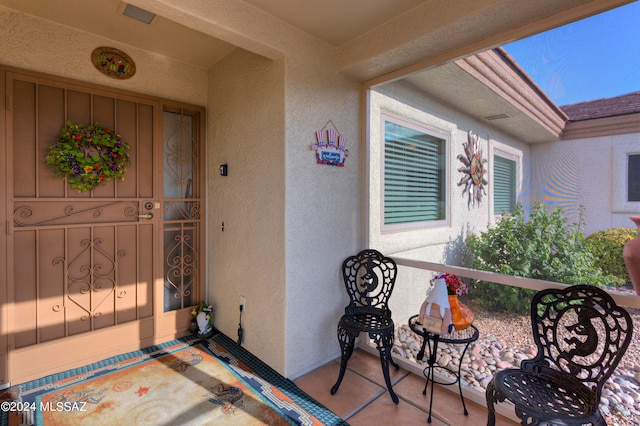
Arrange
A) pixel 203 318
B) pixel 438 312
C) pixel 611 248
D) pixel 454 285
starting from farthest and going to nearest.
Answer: pixel 203 318, pixel 454 285, pixel 438 312, pixel 611 248

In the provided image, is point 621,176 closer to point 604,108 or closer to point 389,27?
point 604,108

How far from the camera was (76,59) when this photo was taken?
2.64 metres

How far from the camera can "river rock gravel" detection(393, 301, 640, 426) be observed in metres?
1.69

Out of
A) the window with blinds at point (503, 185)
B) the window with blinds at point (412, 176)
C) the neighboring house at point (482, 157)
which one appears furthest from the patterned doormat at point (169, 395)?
the window with blinds at point (503, 185)

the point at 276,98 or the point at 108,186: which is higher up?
the point at 276,98

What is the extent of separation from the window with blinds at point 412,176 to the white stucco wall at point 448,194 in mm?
78

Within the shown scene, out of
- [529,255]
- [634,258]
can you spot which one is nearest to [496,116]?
[529,255]

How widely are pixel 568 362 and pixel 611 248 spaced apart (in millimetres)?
698

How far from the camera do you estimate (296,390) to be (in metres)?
2.36

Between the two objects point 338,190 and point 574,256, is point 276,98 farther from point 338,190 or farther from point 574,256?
point 574,256

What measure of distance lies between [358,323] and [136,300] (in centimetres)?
221

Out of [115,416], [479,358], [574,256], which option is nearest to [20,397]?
[115,416]

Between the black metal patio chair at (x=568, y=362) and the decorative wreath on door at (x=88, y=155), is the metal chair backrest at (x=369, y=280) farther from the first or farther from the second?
the decorative wreath on door at (x=88, y=155)

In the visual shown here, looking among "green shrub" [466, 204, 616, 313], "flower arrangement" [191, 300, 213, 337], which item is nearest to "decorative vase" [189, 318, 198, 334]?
"flower arrangement" [191, 300, 213, 337]
